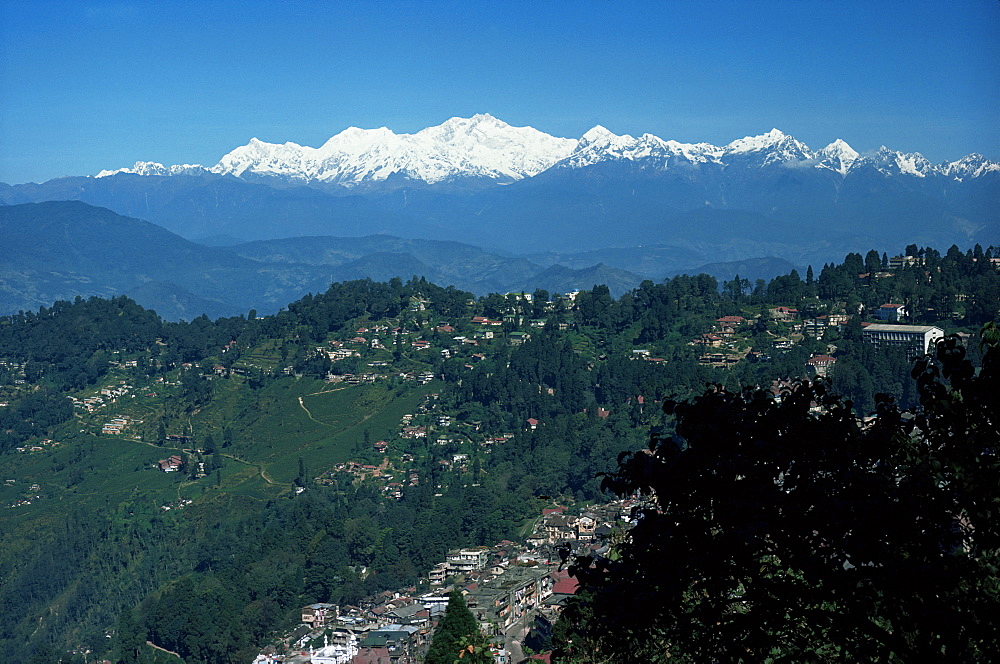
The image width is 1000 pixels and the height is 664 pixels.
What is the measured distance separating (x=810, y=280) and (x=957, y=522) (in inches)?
1852

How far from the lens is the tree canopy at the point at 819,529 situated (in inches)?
149

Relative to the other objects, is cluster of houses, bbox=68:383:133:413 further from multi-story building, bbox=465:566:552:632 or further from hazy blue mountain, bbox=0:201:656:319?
hazy blue mountain, bbox=0:201:656:319

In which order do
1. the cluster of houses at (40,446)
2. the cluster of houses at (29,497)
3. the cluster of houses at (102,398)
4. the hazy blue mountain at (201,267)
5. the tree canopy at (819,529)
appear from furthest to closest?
the hazy blue mountain at (201,267)
the cluster of houses at (102,398)
the cluster of houses at (40,446)
the cluster of houses at (29,497)
the tree canopy at (819,529)

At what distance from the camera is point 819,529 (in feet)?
13.0

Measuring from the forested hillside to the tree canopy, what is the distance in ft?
71.0

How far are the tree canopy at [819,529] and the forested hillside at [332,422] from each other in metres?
21.7

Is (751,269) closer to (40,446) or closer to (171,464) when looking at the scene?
(40,446)

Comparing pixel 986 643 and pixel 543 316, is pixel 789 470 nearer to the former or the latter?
pixel 986 643

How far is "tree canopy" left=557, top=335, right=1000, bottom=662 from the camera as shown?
377cm

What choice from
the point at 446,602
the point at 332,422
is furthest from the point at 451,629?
the point at 332,422

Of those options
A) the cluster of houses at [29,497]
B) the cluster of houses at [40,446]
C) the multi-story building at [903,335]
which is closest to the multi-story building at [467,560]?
the multi-story building at [903,335]

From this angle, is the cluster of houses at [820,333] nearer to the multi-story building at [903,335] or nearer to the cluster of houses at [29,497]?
the multi-story building at [903,335]

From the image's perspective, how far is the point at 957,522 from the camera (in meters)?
3.95

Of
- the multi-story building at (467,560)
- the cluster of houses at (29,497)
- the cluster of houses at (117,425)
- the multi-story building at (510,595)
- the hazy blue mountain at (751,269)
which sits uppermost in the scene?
the multi-story building at (510,595)
